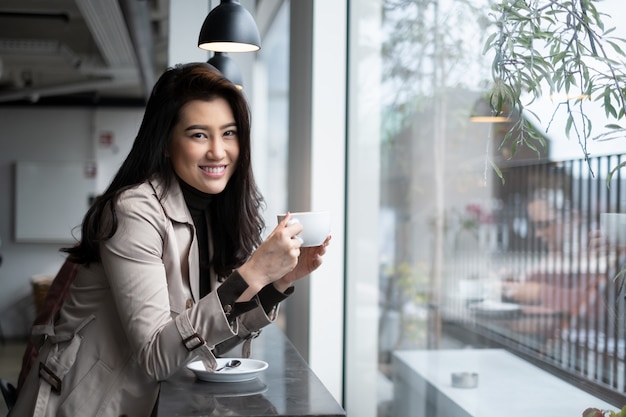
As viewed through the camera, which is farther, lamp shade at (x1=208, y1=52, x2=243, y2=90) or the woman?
lamp shade at (x1=208, y1=52, x2=243, y2=90)

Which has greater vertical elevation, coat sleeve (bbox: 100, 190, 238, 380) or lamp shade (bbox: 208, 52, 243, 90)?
lamp shade (bbox: 208, 52, 243, 90)

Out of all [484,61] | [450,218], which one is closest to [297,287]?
[450,218]

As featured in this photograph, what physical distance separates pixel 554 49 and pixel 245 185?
86cm

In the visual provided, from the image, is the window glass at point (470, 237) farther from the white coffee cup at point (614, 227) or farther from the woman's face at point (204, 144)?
the woman's face at point (204, 144)

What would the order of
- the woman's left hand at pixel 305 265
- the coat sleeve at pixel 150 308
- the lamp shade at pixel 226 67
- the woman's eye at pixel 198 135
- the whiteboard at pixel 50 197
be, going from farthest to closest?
the whiteboard at pixel 50 197 < the lamp shade at pixel 226 67 < the woman's left hand at pixel 305 265 < the woman's eye at pixel 198 135 < the coat sleeve at pixel 150 308

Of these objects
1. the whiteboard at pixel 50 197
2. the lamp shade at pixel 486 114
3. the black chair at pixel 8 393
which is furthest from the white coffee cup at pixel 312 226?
the whiteboard at pixel 50 197

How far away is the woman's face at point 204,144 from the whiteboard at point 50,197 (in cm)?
797

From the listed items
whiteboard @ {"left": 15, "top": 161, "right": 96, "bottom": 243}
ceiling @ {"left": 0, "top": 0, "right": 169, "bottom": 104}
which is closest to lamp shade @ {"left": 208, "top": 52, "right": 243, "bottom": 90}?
ceiling @ {"left": 0, "top": 0, "right": 169, "bottom": 104}

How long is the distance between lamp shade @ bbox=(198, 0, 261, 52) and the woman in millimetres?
389

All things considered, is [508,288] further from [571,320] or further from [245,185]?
[245,185]

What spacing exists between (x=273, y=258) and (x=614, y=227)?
2.22 feet

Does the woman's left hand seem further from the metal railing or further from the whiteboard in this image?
the whiteboard

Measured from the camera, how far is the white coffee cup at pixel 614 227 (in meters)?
1.38

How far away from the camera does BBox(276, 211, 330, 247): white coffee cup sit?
1604 millimetres
